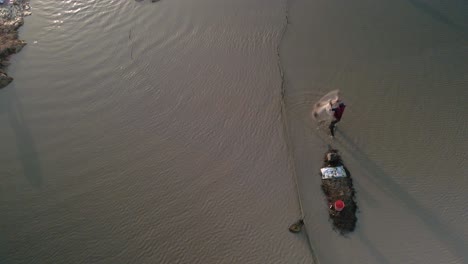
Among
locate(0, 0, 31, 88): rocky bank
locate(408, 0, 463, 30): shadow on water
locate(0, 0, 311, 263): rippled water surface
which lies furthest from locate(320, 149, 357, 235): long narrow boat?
locate(0, 0, 31, 88): rocky bank

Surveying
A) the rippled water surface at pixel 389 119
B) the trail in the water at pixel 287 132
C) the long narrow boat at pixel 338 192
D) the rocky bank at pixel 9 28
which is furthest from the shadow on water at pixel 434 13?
the rocky bank at pixel 9 28

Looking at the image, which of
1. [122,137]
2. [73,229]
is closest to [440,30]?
[122,137]

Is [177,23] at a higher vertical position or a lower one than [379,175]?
higher

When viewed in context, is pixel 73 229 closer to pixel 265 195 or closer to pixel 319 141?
pixel 265 195

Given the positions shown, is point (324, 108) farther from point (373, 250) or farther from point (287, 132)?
point (373, 250)

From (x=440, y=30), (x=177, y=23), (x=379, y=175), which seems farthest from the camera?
(x=177, y=23)
